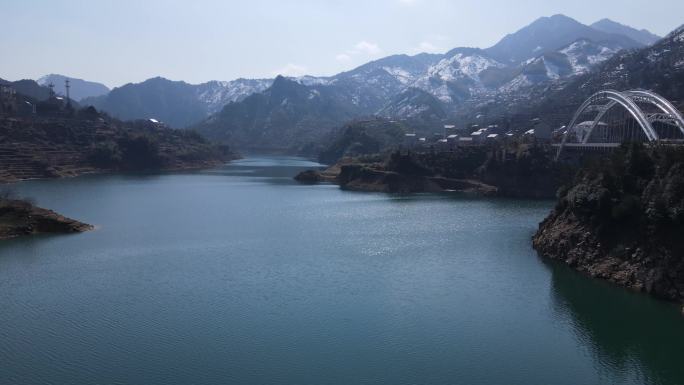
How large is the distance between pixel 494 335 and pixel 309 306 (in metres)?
12.1

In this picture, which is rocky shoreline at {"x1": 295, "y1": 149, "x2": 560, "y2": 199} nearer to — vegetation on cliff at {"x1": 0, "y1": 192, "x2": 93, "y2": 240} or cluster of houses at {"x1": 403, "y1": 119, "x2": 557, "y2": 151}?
cluster of houses at {"x1": 403, "y1": 119, "x2": 557, "y2": 151}

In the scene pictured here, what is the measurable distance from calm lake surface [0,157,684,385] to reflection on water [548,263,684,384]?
0.41ft

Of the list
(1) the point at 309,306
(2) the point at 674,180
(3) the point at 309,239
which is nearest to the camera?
(1) the point at 309,306

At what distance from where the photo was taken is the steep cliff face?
4109 centimetres

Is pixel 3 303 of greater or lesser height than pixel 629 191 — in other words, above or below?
below

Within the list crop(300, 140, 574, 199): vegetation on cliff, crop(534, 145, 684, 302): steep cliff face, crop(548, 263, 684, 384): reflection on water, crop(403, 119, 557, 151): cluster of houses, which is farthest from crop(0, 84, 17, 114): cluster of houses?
crop(548, 263, 684, 384): reflection on water

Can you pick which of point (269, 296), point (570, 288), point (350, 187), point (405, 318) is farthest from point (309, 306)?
point (350, 187)

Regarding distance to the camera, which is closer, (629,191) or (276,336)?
(276,336)

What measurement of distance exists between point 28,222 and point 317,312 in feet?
138

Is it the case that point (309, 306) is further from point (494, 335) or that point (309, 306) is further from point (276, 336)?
point (494, 335)

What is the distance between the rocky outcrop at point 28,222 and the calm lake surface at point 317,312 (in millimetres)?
2871

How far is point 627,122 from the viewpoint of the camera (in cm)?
9538

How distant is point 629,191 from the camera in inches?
1923

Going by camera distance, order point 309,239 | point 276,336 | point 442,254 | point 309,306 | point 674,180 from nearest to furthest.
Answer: point 276,336
point 309,306
point 674,180
point 442,254
point 309,239
